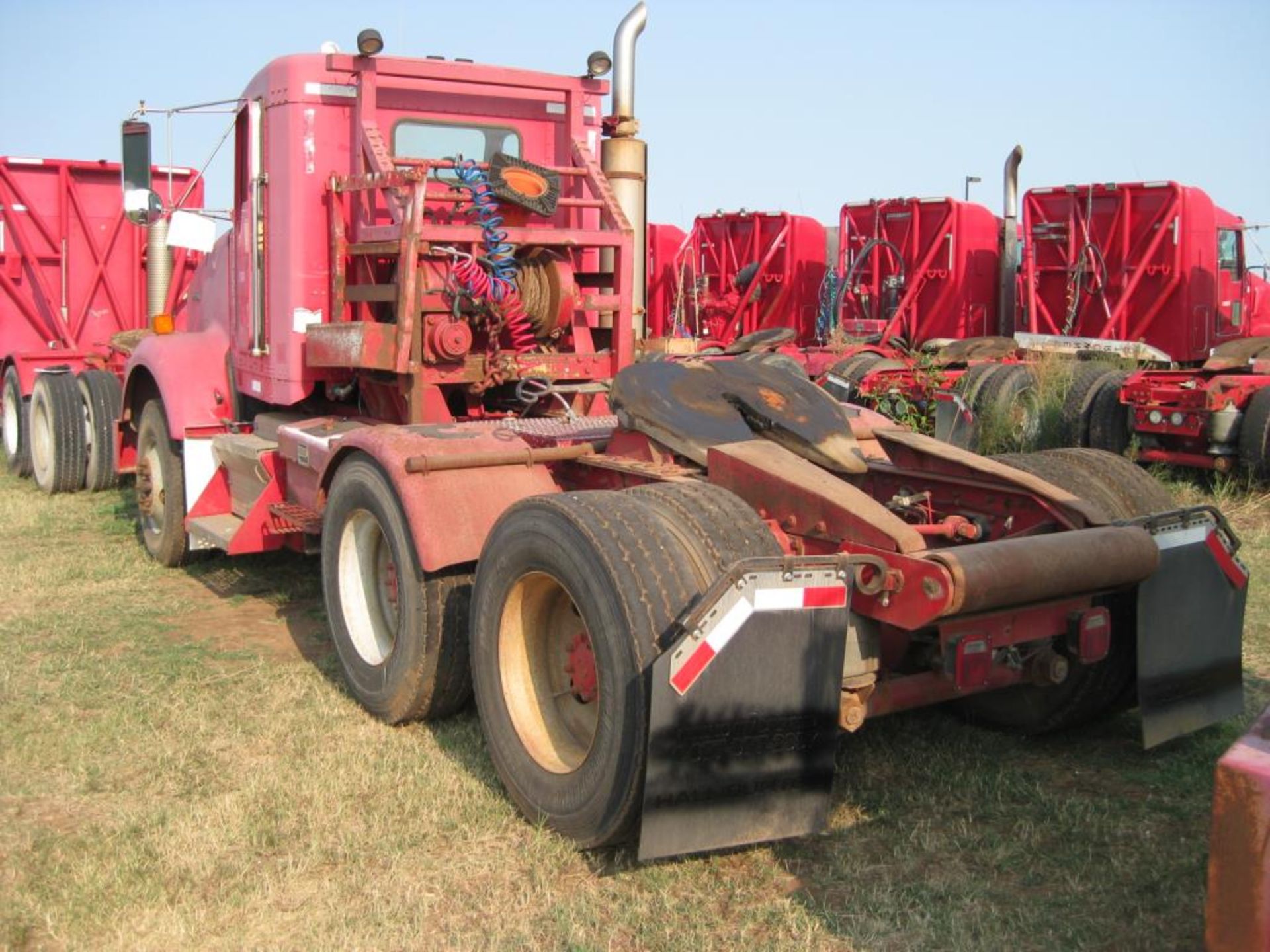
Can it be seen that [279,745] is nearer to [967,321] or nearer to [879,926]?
[879,926]

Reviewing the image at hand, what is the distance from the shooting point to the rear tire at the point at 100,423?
10.3 m

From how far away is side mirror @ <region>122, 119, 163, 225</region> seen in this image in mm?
7066

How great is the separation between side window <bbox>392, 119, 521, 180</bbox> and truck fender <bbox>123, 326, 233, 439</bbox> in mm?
1871

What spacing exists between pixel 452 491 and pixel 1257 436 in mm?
6584

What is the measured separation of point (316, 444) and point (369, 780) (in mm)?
1955

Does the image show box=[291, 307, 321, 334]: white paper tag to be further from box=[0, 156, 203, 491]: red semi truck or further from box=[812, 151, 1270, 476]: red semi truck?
box=[0, 156, 203, 491]: red semi truck

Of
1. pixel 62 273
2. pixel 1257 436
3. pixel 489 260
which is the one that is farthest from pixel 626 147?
pixel 62 273

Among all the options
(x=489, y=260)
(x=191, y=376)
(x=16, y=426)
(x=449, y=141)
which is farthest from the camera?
(x=16, y=426)

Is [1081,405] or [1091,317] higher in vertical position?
[1091,317]

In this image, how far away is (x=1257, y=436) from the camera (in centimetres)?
919

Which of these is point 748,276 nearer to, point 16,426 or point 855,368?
point 855,368

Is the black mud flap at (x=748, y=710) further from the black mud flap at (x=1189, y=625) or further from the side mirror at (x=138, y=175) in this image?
the side mirror at (x=138, y=175)

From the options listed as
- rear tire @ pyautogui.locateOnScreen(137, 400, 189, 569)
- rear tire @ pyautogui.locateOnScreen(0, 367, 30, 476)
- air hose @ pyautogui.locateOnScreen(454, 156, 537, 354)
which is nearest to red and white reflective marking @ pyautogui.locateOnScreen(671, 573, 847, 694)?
air hose @ pyautogui.locateOnScreen(454, 156, 537, 354)

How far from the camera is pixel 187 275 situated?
12.2 metres
